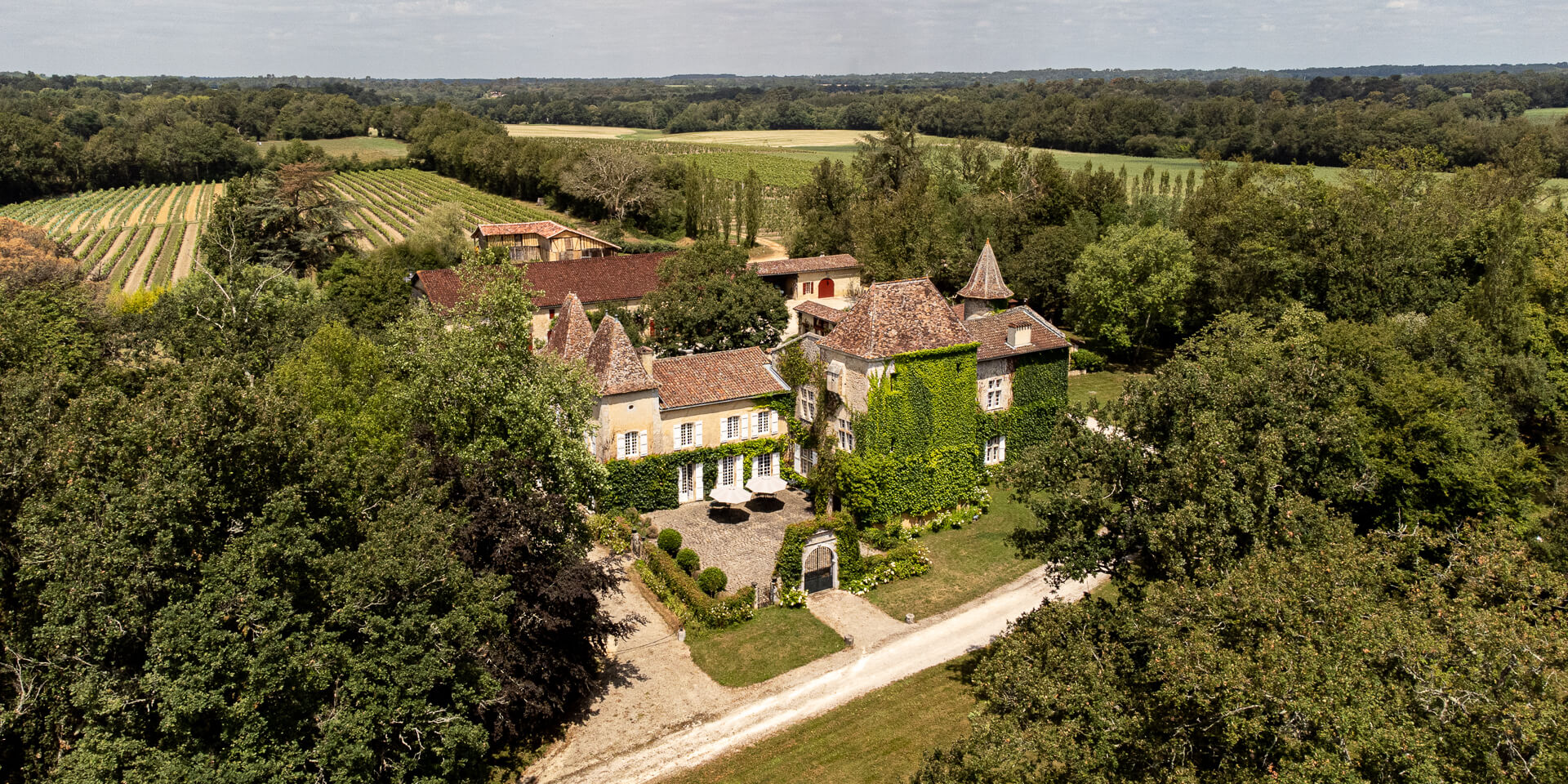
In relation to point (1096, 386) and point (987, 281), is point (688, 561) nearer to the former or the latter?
point (987, 281)

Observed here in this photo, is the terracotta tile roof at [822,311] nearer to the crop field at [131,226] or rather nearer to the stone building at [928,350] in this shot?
the stone building at [928,350]

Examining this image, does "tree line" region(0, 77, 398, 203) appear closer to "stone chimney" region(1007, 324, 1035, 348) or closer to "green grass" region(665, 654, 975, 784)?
"stone chimney" region(1007, 324, 1035, 348)

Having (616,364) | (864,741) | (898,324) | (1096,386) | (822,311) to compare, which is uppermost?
(898,324)

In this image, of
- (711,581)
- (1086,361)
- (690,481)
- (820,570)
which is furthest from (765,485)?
(1086,361)

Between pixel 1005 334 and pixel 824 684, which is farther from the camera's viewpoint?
pixel 1005 334

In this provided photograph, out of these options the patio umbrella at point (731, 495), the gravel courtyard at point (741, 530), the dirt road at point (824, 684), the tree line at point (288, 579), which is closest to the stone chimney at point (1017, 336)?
the gravel courtyard at point (741, 530)

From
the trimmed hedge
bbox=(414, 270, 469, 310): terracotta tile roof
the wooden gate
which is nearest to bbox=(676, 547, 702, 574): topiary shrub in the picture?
the trimmed hedge

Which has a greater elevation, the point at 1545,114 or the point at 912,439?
the point at 1545,114
